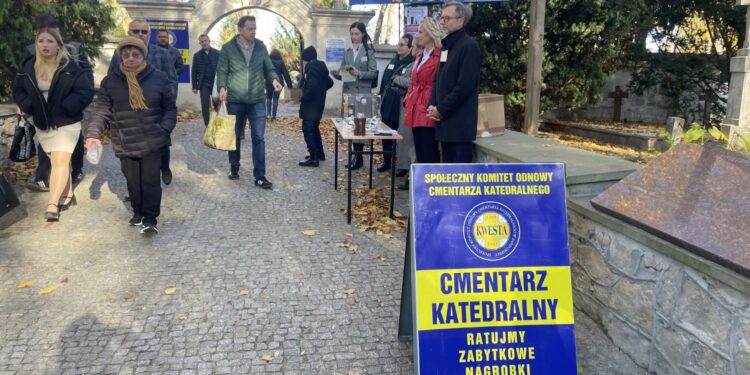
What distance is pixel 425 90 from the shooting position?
18.1 ft

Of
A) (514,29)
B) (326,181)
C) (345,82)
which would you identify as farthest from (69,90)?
(514,29)

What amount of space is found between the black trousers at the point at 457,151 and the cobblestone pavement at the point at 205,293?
86cm

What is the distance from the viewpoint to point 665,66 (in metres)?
13.0

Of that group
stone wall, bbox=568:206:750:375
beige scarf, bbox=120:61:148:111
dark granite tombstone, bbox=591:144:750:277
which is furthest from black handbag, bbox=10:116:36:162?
dark granite tombstone, bbox=591:144:750:277

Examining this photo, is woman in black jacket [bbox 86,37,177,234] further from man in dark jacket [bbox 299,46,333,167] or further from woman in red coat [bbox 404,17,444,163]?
man in dark jacket [bbox 299,46,333,167]

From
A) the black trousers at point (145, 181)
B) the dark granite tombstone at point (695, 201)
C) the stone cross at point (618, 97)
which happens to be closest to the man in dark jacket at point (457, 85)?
the dark granite tombstone at point (695, 201)

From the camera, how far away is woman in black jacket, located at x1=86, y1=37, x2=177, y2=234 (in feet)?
16.1

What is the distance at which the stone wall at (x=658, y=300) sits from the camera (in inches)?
92.0

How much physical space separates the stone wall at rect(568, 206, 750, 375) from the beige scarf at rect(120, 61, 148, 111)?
3629mm

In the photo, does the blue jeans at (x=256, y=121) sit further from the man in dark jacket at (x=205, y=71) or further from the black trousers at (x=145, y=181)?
the man in dark jacket at (x=205, y=71)

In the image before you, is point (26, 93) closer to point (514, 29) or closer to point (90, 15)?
point (90, 15)

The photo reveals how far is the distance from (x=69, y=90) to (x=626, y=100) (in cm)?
1581

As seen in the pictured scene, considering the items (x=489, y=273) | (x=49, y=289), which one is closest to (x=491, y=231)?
(x=489, y=273)

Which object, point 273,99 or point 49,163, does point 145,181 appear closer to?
point 49,163
